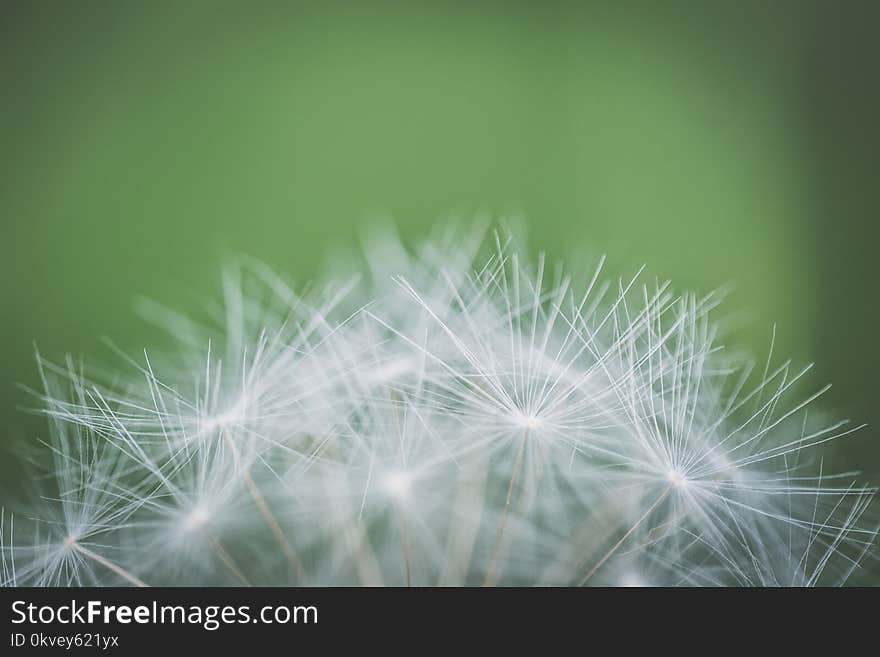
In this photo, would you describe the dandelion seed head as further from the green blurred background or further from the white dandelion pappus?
the green blurred background

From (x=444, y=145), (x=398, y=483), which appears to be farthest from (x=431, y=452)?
(x=444, y=145)

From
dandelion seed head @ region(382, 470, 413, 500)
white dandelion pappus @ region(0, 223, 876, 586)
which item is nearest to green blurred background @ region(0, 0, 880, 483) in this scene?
white dandelion pappus @ region(0, 223, 876, 586)

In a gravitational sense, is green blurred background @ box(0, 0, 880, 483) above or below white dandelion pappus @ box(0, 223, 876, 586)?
above

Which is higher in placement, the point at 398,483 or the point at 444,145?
the point at 444,145

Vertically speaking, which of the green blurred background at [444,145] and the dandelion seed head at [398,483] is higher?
the green blurred background at [444,145]

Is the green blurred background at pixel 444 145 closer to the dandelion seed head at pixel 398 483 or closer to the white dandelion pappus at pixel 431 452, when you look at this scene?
the white dandelion pappus at pixel 431 452

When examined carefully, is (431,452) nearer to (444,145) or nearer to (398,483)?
(398,483)

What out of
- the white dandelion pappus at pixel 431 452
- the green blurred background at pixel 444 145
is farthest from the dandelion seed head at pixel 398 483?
the green blurred background at pixel 444 145

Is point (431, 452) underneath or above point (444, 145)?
underneath
